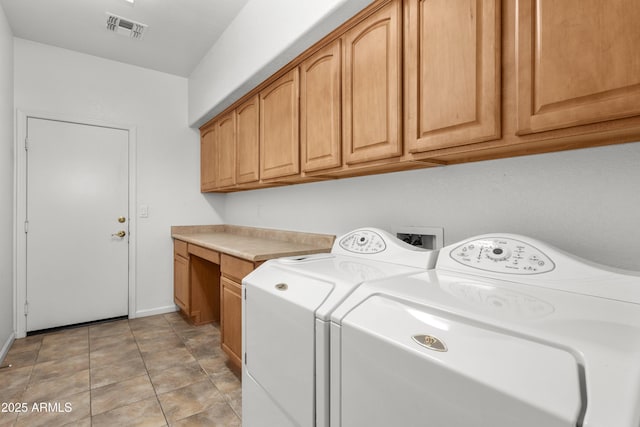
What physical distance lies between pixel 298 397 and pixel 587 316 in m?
0.88

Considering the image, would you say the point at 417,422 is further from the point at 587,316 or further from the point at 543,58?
the point at 543,58

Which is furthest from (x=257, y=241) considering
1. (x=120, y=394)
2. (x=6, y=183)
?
(x=6, y=183)

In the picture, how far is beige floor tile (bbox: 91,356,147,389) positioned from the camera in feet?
6.68

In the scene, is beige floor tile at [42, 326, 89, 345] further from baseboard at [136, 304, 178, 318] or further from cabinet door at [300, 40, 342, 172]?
cabinet door at [300, 40, 342, 172]

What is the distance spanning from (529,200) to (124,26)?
123 inches

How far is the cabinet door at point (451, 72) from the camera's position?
42.1 inches

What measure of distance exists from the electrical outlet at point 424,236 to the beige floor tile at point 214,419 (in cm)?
133

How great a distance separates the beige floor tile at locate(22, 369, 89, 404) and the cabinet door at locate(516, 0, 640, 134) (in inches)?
107

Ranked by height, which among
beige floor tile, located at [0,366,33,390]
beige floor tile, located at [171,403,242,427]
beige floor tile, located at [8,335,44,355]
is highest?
beige floor tile, located at [0,366,33,390]

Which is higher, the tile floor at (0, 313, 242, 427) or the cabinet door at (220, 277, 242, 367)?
the cabinet door at (220, 277, 242, 367)

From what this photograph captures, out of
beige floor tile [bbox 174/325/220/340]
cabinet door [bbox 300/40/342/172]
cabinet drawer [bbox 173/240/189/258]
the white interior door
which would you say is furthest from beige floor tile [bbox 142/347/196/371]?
cabinet door [bbox 300/40/342/172]

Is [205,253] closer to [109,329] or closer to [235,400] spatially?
[235,400]

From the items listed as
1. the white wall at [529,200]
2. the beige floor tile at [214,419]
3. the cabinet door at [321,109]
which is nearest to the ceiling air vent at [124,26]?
the cabinet door at [321,109]

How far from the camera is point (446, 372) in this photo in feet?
2.17
